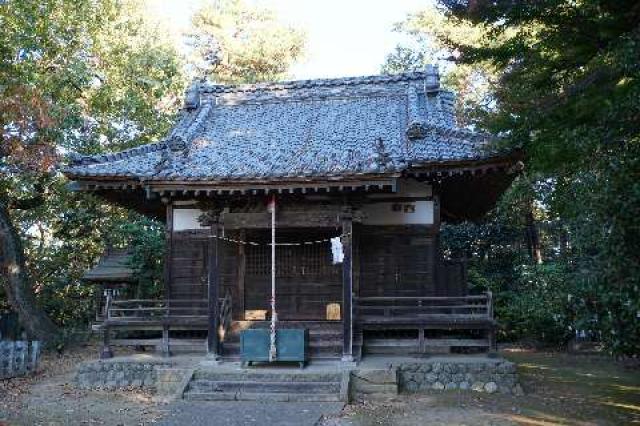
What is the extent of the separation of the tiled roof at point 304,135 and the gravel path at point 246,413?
13.5 feet

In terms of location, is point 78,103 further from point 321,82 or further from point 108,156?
point 321,82

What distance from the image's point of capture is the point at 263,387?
10711 mm

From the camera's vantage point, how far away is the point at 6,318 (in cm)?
1922

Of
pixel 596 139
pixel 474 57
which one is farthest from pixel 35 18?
pixel 596 139

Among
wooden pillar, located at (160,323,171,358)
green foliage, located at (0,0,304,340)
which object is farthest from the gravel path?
green foliage, located at (0,0,304,340)

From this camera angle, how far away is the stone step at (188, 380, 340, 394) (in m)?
10.6

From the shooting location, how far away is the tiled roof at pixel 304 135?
38.3 ft

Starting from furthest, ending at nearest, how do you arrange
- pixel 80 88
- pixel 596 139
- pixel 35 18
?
pixel 80 88
pixel 35 18
pixel 596 139

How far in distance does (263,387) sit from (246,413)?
4.09 feet

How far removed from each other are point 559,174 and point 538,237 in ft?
47.2

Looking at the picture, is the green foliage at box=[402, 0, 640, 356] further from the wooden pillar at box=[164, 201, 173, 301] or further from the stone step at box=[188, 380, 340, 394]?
the wooden pillar at box=[164, 201, 173, 301]

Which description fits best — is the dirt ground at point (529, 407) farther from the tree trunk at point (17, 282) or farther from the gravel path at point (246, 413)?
the tree trunk at point (17, 282)

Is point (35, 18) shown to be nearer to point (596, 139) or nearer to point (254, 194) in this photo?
point (254, 194)

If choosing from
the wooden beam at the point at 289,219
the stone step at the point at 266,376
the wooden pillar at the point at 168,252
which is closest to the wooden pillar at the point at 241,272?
the wooden beam at the point at 289,219
